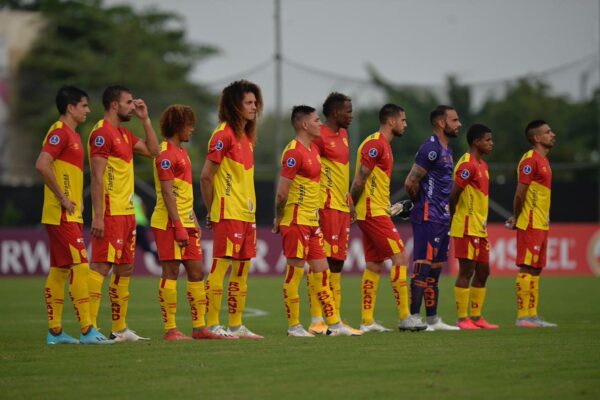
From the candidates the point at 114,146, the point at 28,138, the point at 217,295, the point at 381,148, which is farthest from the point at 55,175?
the point at 28,138

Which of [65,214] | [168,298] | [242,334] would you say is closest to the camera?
[65,214]

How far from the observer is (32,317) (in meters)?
17.5

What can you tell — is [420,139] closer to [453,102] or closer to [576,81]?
[453,102]

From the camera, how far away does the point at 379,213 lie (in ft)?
45.9

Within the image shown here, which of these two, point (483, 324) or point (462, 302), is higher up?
point (462, 302)

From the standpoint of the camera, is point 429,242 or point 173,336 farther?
point 429,242

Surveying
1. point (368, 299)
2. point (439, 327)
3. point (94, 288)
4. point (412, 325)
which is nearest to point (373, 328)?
point (368, 299)

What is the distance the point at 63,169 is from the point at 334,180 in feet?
10.7

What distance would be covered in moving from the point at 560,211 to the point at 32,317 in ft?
57.0

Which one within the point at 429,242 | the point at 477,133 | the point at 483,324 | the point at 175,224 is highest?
the point at 477,133

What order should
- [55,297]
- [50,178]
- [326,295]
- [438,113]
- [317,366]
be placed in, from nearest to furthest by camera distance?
[317,366]
[50,178]
[55,297]
[326,295]
[438,113]

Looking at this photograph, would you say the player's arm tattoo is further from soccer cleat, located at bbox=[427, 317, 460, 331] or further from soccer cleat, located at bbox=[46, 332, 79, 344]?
soccer cleat, located at bbox=[46, 332, 79, 344]

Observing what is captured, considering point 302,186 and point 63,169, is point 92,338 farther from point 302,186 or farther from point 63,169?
point 302,186

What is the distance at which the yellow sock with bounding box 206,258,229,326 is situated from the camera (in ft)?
42.1
